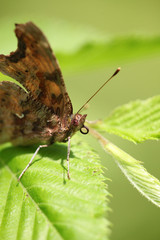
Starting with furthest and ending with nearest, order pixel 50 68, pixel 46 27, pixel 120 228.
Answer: pixel 120 228 → pixel 46 27 → pixel 50 68

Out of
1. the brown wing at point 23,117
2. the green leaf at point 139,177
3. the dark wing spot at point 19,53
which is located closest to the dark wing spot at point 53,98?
the brown wing at point 23,117

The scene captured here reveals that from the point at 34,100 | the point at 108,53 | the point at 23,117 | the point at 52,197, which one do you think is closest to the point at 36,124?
the point at 23,117

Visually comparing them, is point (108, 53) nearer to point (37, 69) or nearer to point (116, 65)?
point (116, 65)

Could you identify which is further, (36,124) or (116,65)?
(116,65)

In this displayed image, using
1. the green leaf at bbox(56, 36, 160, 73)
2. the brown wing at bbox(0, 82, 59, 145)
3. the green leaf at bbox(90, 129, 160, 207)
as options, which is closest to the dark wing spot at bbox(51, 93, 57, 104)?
the brown wing at bbox(0, 82, 59, 145)

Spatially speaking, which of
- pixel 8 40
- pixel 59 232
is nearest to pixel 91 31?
pixel 8 40

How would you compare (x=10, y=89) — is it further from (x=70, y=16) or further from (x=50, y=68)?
(x=70, y=16)

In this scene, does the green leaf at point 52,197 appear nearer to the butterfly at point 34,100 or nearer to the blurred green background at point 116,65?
the butterfly at point 34,100
